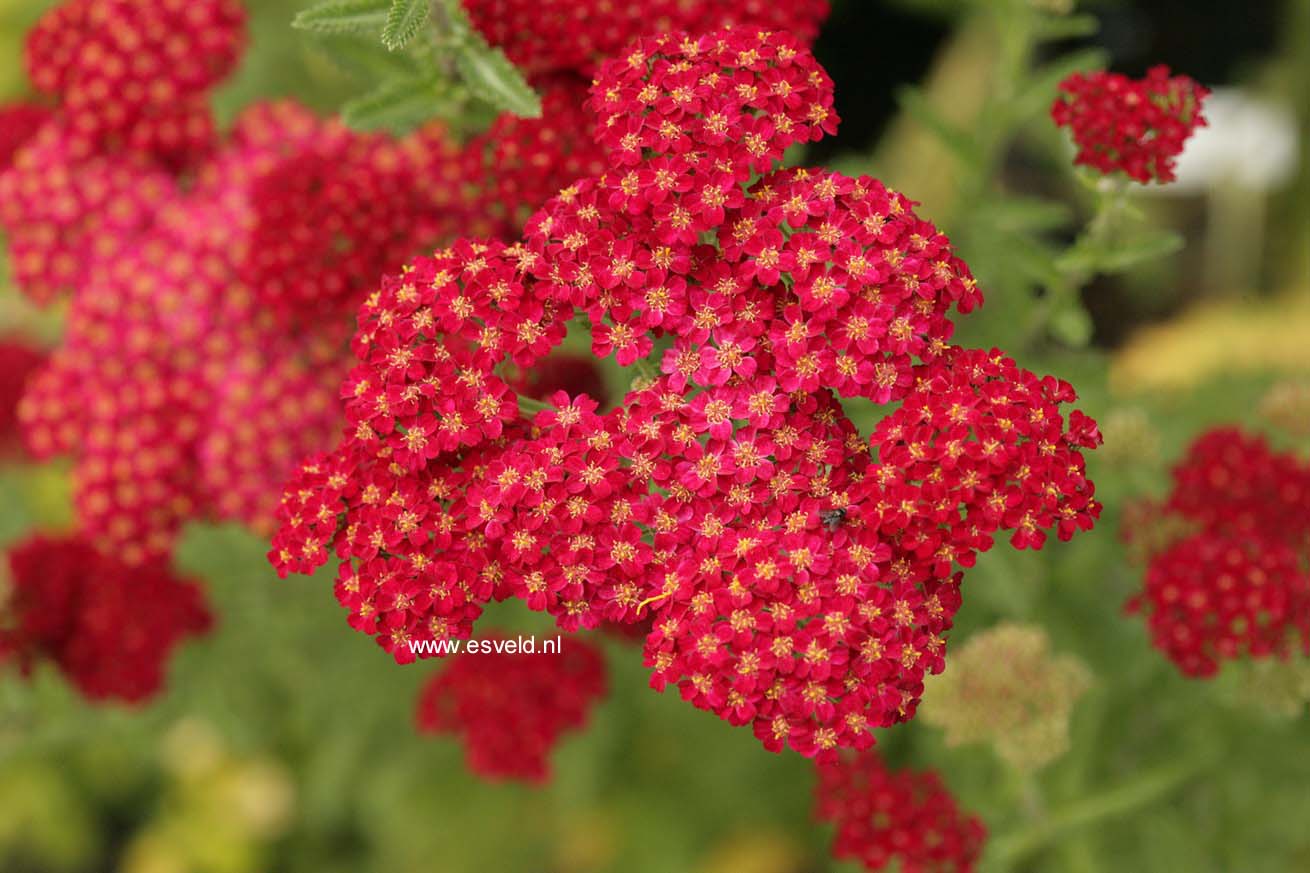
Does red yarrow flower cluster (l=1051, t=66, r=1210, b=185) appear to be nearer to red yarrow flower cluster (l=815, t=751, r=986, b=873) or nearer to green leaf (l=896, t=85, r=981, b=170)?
green leaf (l=896, t=85, r=981, b=170)

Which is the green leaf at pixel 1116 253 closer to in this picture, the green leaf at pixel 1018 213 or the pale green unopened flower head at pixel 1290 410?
the green leaf at pixel 1018 213

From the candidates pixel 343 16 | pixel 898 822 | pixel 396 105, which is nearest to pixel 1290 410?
pixel 898 822

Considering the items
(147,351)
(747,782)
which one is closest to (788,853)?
(747,782)

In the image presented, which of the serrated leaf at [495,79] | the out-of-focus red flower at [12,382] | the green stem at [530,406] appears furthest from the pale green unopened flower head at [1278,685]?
the out-of-focus red flower at [12,382]

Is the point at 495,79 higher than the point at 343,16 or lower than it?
lower

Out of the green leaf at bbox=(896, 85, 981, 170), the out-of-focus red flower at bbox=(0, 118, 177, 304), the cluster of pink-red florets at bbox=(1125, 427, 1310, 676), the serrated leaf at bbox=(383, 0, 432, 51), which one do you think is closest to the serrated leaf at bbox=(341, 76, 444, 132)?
the serrated leaf at bbox=(383, 0, 432, 51)

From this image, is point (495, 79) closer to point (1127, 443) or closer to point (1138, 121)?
point (1138, 121)
